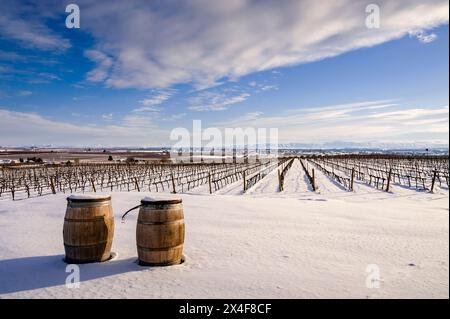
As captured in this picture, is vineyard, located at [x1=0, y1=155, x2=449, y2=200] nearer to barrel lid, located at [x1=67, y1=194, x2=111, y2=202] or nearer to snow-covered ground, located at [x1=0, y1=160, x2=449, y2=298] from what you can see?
snow-covered ground, located at [x1=0, y1=160, x2=449, y2=298]

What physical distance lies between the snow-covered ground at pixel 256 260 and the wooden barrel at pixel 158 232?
0.52 feet

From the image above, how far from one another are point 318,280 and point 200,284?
1301 millimetres

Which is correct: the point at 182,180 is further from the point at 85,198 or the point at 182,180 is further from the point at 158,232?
the point at 158,232

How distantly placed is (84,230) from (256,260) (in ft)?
7.39

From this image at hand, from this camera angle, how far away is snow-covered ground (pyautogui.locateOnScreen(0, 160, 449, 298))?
344 cm

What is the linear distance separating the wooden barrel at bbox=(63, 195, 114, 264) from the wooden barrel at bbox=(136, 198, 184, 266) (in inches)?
22.8

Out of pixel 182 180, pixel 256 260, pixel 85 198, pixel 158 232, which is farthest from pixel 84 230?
pixel 182 180

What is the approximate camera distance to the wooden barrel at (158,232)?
4082mm

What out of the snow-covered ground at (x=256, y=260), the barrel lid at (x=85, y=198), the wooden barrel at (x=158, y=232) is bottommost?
the snow-covered ground at (x=256, y=260)

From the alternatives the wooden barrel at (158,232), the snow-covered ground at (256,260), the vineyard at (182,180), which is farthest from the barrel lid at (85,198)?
the vineyard at (182,180)

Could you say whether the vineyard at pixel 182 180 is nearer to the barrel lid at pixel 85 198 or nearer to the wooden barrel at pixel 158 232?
the barrel lid at pixel 85 198

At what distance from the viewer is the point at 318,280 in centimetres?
365
